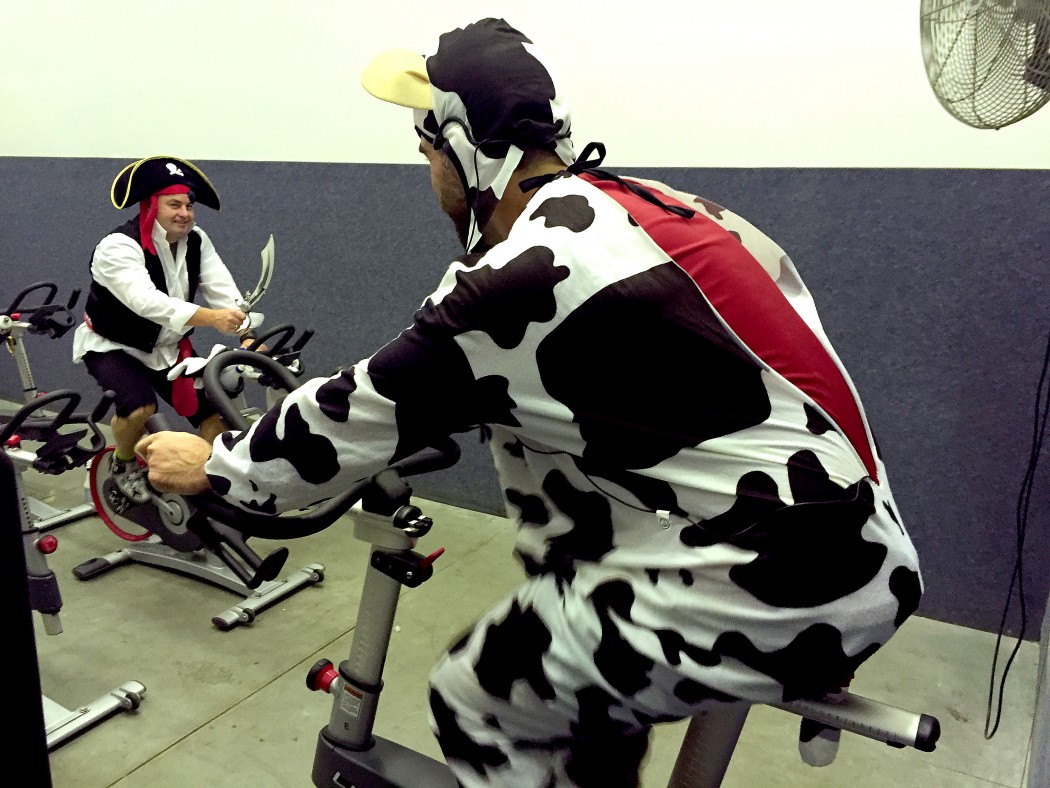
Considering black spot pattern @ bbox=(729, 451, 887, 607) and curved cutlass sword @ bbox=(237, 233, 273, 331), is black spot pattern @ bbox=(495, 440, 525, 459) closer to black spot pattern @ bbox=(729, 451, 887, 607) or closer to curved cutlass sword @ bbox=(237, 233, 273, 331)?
black spot pattern @ bbox=(729, 451, 887, 607)

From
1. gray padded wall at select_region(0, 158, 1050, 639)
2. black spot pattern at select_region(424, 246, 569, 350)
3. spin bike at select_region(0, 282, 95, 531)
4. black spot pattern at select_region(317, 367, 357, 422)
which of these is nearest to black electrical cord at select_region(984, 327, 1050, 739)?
gray padded wall at select_region(0, 158, 1050, 639)

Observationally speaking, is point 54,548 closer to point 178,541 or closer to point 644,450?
point 178,541

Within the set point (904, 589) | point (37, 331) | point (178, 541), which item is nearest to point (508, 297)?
point (904, 589)

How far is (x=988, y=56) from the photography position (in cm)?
132

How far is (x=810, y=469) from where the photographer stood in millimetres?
864

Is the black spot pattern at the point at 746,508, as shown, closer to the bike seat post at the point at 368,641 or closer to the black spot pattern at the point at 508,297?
the black spot pattern at the point at 508,297

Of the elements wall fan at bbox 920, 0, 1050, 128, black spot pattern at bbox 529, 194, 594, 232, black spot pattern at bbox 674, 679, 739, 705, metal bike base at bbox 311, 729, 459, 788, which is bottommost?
metal bike base at bbox 311, 729, 459, 788

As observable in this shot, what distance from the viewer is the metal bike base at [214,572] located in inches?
99.7

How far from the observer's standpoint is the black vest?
2734mm

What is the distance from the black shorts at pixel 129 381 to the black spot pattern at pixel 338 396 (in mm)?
2008

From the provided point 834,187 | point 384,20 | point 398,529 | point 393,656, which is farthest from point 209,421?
point 834,187

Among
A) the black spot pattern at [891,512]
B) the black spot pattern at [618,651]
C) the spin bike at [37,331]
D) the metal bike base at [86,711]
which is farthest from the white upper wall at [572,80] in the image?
the metal bike base at [86,711]

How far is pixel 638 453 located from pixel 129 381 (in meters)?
2.42

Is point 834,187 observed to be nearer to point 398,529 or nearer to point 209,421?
point 398,529
